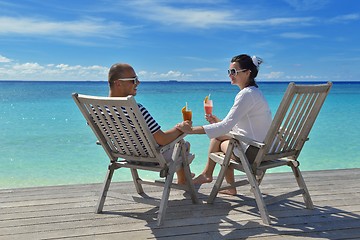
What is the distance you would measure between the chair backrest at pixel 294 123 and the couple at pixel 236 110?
0.54 feet

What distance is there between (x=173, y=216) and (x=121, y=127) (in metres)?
0.85

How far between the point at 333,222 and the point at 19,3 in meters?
33.0

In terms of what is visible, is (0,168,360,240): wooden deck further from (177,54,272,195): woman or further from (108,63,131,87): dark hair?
(108,63,131,87): dark hair

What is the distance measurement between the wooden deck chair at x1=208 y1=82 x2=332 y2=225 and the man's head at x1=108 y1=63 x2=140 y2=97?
2.93 ft

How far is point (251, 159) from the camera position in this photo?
11.5ft

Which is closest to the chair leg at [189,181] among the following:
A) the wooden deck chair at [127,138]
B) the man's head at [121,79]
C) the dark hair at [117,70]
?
the wooden deck chair at [127,138]

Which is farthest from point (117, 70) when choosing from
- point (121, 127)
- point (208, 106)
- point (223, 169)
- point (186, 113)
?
point (223, 169)

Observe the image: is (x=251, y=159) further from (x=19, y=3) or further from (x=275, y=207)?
(x=19, y=3)

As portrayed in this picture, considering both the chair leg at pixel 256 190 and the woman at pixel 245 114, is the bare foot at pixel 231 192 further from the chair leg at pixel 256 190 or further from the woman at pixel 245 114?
the chair leg at pixel 256 190

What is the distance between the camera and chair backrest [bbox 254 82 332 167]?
10.6 feet

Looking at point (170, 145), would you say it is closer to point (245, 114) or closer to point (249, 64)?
point (245, 114)

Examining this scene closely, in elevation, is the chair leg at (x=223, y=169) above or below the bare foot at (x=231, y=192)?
above

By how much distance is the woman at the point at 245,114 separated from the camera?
3.42 metres

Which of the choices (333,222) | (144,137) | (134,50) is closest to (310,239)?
(333,222)
